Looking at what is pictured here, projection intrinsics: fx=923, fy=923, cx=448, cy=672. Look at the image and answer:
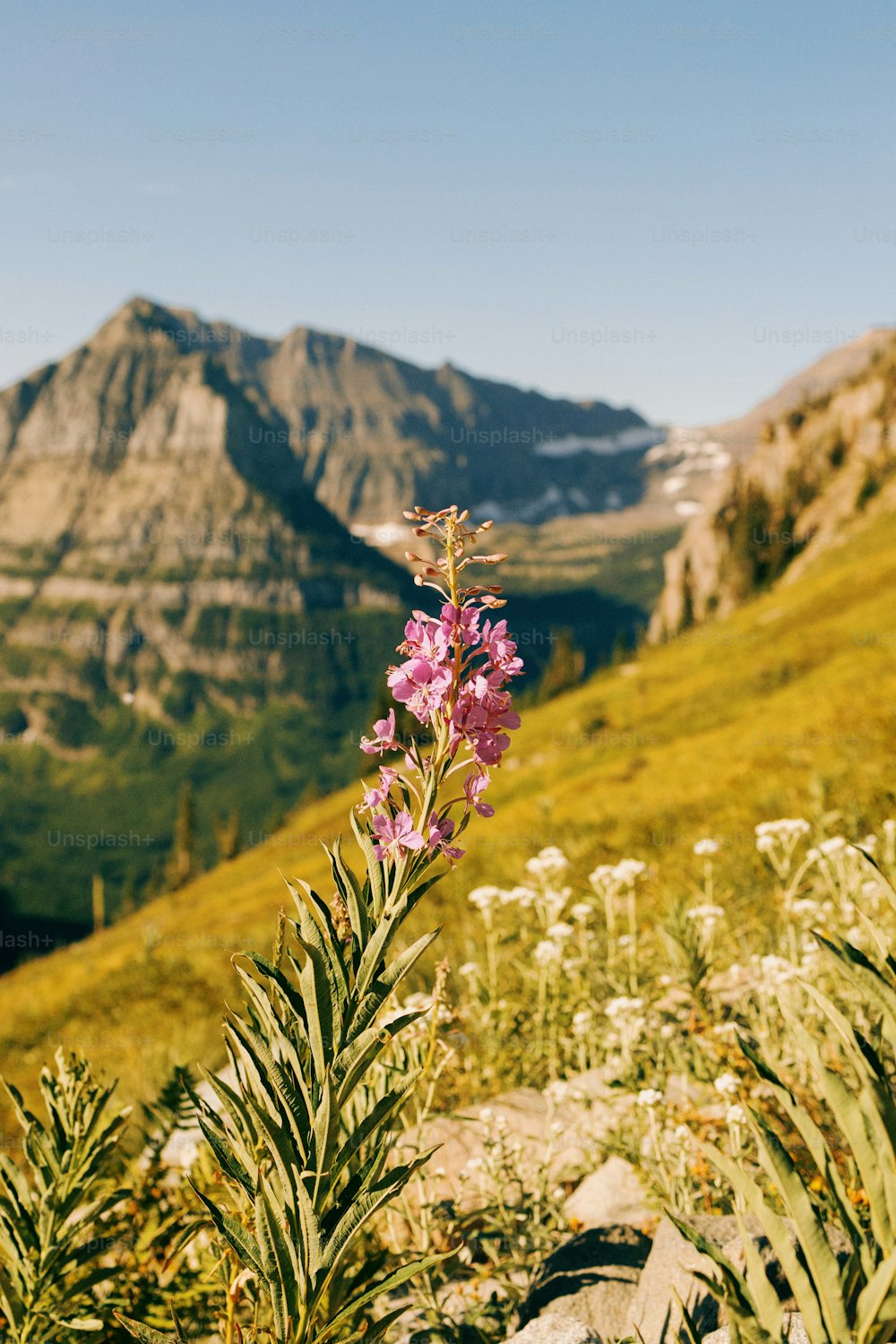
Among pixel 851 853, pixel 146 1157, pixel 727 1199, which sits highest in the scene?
pixel 851 853

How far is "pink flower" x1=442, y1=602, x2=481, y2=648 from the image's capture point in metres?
2.84

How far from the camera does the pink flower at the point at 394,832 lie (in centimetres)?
277

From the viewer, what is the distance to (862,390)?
12850 centimetres

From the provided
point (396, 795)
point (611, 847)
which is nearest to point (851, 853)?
point (396, 795)

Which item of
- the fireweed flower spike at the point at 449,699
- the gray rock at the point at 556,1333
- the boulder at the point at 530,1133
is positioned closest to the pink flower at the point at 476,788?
the fireweed flower spike at the point at 449,699

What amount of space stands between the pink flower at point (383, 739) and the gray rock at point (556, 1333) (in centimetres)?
233

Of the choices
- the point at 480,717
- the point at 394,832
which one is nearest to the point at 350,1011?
the point at 394,832

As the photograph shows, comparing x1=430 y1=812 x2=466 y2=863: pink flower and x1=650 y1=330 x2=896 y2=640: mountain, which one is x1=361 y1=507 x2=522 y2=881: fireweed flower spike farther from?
x1=650 y1=330 x2=896 y2=640: mountain

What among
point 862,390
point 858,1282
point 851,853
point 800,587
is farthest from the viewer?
point 862,390

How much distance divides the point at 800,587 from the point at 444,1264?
231ft

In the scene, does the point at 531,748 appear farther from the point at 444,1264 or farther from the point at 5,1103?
the point at 444,1264

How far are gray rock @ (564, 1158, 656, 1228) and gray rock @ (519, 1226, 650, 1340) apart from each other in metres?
0.31

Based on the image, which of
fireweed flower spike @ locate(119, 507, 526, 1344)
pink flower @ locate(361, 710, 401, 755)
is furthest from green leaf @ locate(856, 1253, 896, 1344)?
pink flower @ locate(361, 710, 401, 755)

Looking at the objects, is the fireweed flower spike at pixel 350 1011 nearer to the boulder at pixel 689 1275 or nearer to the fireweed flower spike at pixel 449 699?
the fireweed flower spike at pixel 449 699
